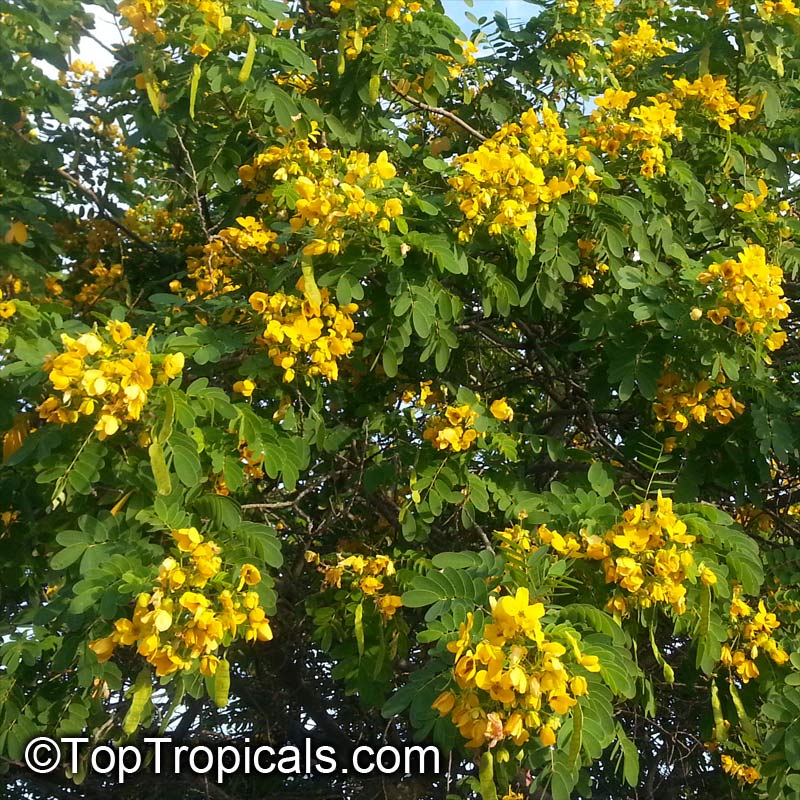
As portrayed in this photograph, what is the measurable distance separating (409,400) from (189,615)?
4.18 ft

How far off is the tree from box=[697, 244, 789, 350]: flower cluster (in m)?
0.01

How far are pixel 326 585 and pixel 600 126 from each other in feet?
5.38

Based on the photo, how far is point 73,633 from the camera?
191cm

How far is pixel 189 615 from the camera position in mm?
1549

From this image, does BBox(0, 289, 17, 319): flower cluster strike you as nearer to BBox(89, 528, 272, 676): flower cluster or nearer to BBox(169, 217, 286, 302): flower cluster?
BBox(169, 217, 286, 302): flower cluster

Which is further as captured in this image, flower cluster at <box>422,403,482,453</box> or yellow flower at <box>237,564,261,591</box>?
flower cluster at <box>422,403,482,453</box>

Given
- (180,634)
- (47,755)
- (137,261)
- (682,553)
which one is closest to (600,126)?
(682,553)

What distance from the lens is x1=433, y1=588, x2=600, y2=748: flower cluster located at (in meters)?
1.42

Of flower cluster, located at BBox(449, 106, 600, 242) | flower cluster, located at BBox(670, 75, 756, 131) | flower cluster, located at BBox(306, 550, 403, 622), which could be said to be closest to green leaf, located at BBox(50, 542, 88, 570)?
flower cluster, located at BBox(306, 550, 403, 622)

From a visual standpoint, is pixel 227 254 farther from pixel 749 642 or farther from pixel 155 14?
pixel 749 642

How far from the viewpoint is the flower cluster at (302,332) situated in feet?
6.85

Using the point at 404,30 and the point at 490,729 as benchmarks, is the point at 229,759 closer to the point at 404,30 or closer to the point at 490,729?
the point at 490,729

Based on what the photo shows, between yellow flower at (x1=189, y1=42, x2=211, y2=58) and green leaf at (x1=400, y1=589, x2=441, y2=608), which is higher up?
yellow flower at (x1=189, y1=42, x2=211, y2=58)

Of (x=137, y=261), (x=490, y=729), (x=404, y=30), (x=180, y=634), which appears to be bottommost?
(x=490, y=729)
